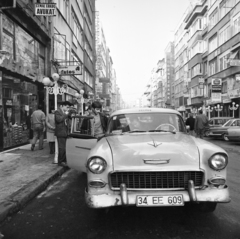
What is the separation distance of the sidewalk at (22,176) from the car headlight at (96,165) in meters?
1.52

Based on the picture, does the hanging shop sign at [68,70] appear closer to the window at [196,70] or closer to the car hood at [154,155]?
the car hood at [154,155]

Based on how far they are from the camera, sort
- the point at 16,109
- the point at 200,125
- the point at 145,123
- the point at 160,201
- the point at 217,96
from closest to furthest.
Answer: the point at 160,201 → the point at 145,123 → the point at 16,109 → the point at 200,125 → the point at 217,96

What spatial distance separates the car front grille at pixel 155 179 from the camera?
3361 mm

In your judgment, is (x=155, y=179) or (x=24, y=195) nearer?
(x=155, y=179)

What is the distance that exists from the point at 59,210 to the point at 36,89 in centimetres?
1060

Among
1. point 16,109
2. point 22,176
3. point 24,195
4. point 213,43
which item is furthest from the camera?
point 213,43

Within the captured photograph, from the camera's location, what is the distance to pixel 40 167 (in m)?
7.04

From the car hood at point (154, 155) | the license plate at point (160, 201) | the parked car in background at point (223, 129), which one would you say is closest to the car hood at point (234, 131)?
the parked car in background at point (223, 129)

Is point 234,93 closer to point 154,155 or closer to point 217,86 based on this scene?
point 217,86

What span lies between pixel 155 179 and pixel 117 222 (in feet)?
2.72

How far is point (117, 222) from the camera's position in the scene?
3549 mm

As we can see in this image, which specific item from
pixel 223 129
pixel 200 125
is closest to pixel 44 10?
pixel 200 125

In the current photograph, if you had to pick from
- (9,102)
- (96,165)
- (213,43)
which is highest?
(213,43)

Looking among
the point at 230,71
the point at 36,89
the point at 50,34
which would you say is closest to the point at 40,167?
the point at 36,89
